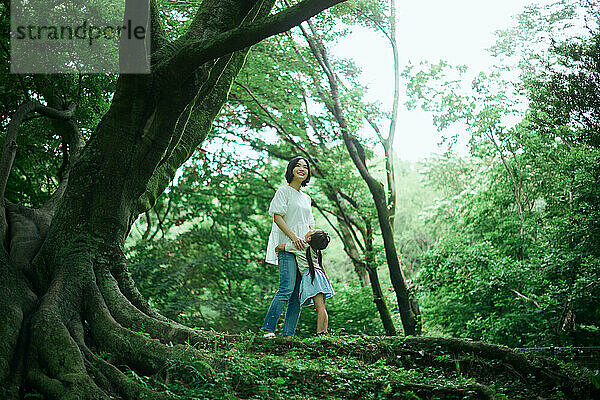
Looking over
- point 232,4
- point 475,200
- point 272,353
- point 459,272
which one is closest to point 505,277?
point 459,272

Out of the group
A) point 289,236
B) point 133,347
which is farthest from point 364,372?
point 133,347

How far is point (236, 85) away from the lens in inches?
492

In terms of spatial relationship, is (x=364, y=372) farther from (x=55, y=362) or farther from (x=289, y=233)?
(x=55, y=362)

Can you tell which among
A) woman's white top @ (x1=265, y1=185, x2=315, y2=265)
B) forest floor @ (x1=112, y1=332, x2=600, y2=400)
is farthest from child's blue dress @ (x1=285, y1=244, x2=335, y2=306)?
forest floor @ (x1=112, y1=332, x2=600, y2=400)

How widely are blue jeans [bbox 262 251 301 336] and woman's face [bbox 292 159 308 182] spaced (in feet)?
2.71

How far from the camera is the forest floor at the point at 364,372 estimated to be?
3654mm

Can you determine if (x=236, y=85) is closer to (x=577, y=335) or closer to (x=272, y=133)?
(x=272, y=133)

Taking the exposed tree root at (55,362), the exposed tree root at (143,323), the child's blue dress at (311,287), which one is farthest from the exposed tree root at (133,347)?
the child's blue dress at (311,287)

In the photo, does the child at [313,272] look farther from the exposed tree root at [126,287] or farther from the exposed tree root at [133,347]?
the exposed tree root at [133,347]

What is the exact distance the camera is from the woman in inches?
201

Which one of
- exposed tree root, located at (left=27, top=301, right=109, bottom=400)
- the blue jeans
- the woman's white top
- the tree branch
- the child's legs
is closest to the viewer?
exposed tree root, located at (left=27, top=301, right=109, bottom=400)
